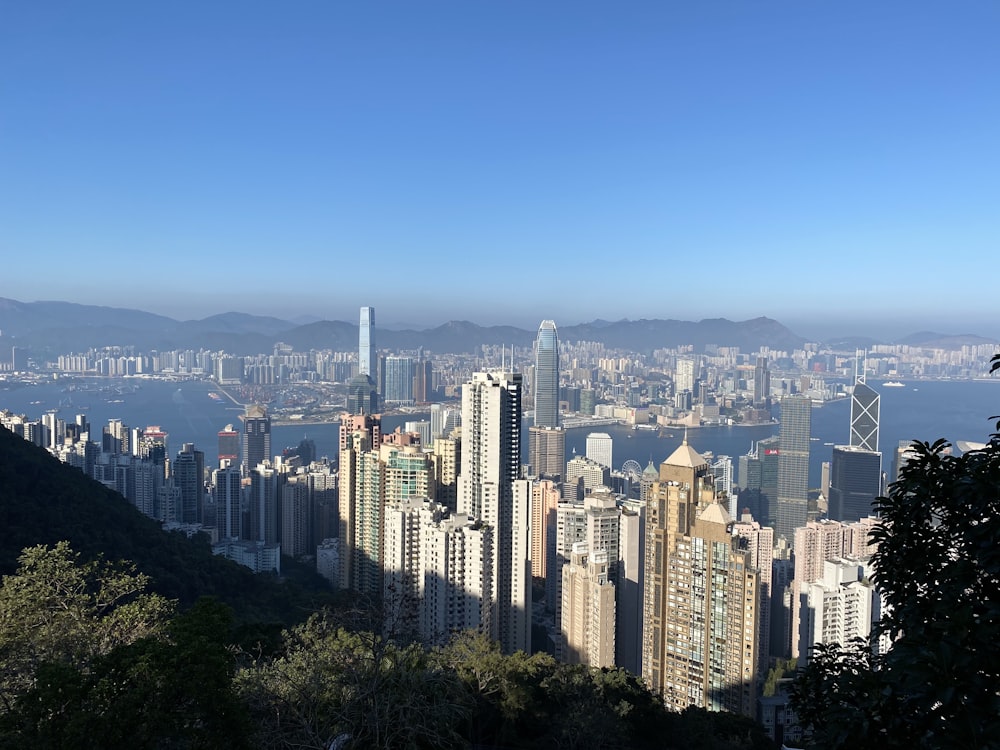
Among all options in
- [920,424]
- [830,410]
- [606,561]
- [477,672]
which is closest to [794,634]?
[606,561]

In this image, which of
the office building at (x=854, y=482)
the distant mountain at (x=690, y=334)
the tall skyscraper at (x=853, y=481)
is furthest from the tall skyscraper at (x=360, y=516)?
the distant mountain at (x=690, y=334)

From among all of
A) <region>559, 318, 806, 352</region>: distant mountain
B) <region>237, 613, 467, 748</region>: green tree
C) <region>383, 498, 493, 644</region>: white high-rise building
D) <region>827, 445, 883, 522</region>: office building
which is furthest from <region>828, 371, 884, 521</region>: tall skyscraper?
<region>559, 318, 806, 352</region>: distant mountain

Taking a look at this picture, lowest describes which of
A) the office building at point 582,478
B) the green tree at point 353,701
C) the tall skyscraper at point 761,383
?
the office building at point 582,478

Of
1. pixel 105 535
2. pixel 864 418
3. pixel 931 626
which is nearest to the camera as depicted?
pixel 931 626

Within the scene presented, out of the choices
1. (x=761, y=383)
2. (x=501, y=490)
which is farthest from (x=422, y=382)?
(x=501, y=490)

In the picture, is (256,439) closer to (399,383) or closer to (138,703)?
(399,383)

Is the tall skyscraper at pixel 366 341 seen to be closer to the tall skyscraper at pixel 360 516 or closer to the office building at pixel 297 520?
the office building at pixel 297 520
